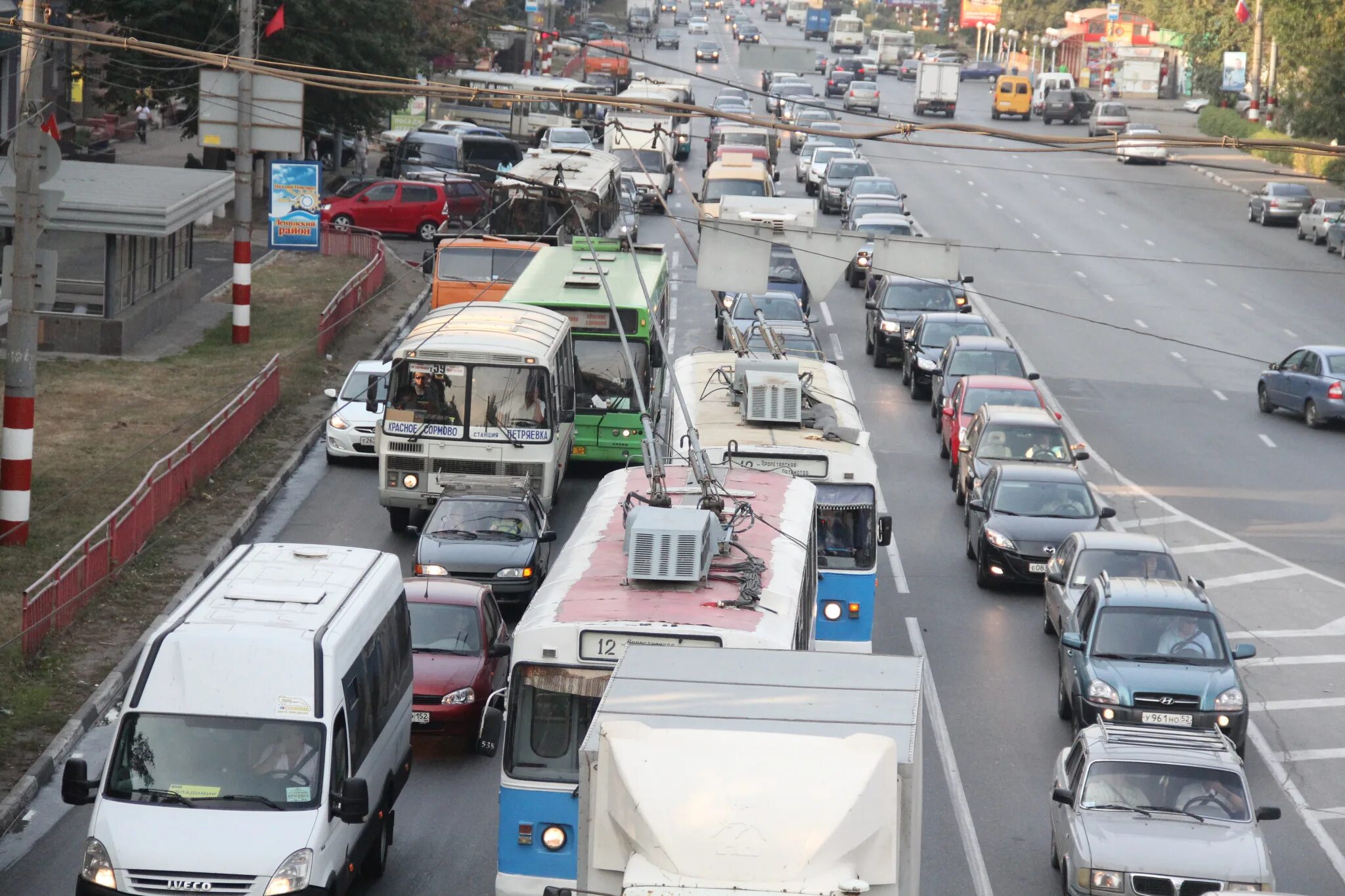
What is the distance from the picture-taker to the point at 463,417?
24328mm

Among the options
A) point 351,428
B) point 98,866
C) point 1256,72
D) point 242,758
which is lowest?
point 351,428

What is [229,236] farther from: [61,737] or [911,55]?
[911,55]

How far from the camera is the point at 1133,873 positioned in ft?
44.7

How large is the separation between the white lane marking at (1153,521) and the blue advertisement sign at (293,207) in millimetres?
19196

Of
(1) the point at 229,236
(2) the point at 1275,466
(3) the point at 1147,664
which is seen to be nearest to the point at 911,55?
(1) the point at 229,236

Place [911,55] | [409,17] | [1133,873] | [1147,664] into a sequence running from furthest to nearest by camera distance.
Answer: [911,55], [409,17], [1147,664], [1133,873]

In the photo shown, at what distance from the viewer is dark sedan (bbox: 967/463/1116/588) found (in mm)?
23922

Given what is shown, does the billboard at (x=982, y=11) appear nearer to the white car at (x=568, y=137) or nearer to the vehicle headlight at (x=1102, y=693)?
the white car at (x=568, y=137)

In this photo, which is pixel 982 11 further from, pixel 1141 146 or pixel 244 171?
pixel 1141 146

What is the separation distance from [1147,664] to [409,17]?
41733 millimetres

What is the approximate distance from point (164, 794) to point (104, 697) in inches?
233

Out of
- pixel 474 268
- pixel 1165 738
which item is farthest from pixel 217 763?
pixel 474 268

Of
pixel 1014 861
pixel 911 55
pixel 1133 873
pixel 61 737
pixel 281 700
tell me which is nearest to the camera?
pixel 281 700

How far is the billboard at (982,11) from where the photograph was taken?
146 metres
